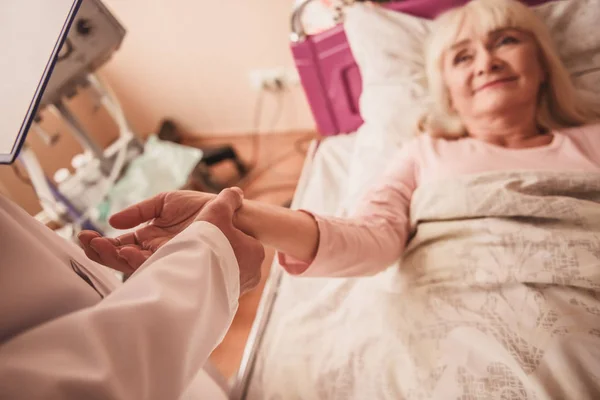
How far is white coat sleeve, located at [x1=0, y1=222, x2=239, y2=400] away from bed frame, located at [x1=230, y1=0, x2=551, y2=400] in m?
0.57

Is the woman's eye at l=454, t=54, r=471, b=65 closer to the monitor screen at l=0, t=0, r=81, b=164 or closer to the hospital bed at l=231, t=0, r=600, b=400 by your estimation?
the hospital bed at l=231, t=0, r=600, b=400

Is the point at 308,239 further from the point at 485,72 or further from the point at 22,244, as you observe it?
the point at 485,72

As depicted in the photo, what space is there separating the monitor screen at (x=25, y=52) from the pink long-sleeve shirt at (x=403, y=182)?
0.45 meters

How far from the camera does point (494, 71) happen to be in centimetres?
90

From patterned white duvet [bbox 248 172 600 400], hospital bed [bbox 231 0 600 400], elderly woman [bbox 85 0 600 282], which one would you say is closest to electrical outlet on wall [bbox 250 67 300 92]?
hospital bed [bbox 231 0 600 400]

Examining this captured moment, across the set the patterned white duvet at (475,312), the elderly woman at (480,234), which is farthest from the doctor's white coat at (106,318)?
the patterned white duvet at (475,312)

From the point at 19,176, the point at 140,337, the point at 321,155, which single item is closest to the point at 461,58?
the point at 321,155

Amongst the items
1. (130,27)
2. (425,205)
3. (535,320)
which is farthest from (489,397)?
(130,27)

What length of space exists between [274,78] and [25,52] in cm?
135

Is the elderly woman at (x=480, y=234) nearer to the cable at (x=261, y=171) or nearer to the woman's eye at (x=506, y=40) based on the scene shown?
the woman's eye at (x=506, y=40)

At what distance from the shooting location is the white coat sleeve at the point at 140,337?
348 millimetres

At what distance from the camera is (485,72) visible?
0.90m

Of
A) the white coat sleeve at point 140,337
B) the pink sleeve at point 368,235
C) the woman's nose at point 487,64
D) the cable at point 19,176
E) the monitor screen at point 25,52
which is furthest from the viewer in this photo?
the cable at point 19,176

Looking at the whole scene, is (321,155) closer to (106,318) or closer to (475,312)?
(475,312)
